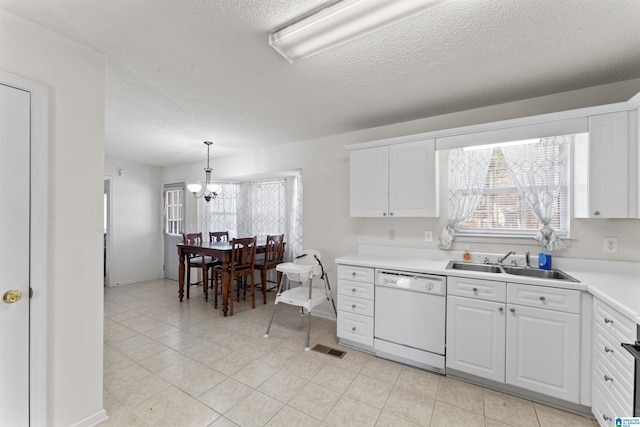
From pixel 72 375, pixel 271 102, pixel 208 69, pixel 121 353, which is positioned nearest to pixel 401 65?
pixel 271 102

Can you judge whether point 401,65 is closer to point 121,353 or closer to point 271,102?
point 271,102

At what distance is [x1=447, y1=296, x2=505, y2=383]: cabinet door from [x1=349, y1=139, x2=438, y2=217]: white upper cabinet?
0.90 meters

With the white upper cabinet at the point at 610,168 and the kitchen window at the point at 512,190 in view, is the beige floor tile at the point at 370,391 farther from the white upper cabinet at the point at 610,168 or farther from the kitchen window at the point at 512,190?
the white upper cabinet at the point at 610,168

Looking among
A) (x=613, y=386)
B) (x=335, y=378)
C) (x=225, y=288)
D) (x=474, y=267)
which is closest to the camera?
(x=613, y=386)

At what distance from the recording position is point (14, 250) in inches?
56.3

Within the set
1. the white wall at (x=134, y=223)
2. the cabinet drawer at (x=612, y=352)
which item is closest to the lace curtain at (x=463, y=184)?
A: the cabinet drawer at (x=612, y=352)

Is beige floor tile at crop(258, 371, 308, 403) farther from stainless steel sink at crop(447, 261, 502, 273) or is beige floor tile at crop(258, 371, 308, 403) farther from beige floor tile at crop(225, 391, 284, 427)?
stainless steel sink at crop(447, 261, 502, 273)

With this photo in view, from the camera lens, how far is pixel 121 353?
263cm

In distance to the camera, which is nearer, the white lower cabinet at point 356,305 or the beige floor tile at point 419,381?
the beige floor tile at point 419,381

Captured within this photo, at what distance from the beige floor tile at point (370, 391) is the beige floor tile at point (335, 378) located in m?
0.05

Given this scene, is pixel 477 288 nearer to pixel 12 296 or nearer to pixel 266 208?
pixel 12 296

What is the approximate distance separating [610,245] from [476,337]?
1.30m

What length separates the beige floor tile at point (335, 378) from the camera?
2152 mm

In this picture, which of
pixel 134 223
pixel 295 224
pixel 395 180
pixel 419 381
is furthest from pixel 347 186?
pixel 134 223
